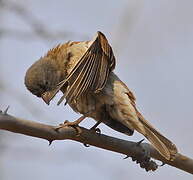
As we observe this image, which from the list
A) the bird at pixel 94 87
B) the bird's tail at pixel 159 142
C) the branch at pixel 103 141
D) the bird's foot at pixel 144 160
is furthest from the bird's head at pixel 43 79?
the bird's foot at pixel 144 160

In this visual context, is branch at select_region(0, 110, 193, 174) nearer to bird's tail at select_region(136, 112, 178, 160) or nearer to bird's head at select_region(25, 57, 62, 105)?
bird's tail at select_region(136, 112, 178, 160)

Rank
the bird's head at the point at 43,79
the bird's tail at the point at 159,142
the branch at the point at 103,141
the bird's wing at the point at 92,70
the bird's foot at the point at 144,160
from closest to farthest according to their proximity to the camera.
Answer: the branch at the point at 103,141
the bird's foot at the point at 144,160
the bird's tail at the point at 159,142
the bird's wing at the point at 92,70
the bird's head at the point at 43,79

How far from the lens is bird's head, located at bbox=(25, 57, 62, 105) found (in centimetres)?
420

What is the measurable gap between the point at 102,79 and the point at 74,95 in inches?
12.6

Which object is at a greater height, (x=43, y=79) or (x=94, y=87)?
(x=94, y=87)

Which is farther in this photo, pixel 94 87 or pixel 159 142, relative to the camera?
pixel 94 87

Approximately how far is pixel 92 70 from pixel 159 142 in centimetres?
75

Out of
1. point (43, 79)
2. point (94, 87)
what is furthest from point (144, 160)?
point (43, 79)

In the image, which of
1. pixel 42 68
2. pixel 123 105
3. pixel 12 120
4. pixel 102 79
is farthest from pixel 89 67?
pixel 12 120

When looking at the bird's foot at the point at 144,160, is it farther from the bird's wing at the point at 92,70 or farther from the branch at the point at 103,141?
the bird's wing at the point at 92,70

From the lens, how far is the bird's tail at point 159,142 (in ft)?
10.9

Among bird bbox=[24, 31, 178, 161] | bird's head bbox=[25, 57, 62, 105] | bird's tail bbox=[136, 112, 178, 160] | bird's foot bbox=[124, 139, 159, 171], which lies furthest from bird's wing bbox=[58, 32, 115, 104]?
bird's foot bbox=[124, 139, 159, 171]

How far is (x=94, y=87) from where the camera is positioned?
3.91 metres

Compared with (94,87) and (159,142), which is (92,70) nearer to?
(94,87)
